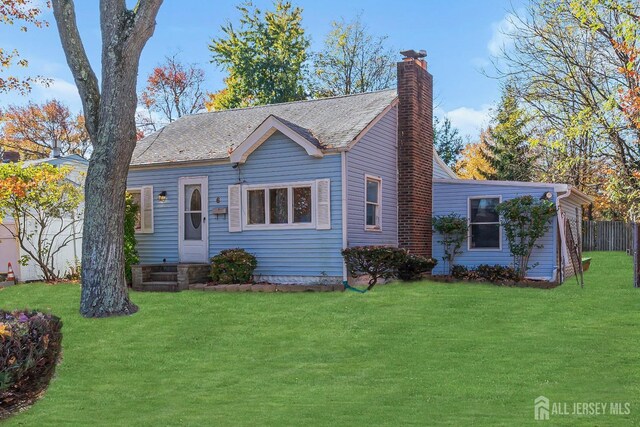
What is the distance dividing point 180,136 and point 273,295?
7.58m

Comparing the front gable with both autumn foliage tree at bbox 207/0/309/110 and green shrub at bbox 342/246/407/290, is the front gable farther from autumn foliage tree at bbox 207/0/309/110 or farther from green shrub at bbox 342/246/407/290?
autumn foliage tree at bbox 207/0/309/110

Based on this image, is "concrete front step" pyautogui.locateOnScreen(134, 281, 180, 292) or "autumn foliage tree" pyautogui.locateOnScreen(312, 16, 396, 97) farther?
"autumn foliage tree" pyautogui.locateOnScreen(312, 16, 396, 97)

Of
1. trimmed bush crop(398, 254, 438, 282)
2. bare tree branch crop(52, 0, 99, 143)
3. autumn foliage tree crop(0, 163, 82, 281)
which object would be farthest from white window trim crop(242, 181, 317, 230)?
autumn foliage tree crop(0, 163, 82, 281)

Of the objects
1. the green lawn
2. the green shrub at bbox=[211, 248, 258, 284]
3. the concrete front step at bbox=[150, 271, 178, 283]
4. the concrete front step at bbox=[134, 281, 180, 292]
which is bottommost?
the green lawn

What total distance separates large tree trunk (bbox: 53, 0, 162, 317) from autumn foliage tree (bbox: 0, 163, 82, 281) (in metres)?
3.96

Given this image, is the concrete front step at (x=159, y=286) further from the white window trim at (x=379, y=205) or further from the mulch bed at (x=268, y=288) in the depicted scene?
the white window trim at (x=379, y=205)

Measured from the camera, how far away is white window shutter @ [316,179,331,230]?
15.0 m

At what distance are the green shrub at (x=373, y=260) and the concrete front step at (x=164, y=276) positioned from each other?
15.6ft

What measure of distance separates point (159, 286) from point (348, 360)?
877 centimetres

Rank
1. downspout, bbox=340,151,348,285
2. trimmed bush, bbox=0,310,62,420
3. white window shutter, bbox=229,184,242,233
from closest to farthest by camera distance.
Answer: trimmed bush, bbox=0,310,62,420
downspout, bbox=340,151,348,285
white window shutter, bbox=229,184,242,233

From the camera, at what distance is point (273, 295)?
46.0 ft

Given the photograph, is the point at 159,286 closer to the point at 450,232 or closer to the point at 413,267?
the point at 413,267

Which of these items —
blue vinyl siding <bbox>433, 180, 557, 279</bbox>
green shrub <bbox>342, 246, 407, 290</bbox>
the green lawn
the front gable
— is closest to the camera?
the green lawn

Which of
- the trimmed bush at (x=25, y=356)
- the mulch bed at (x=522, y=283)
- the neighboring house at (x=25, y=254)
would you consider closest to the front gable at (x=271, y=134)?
the mulch bed at (x=522, y=283)
